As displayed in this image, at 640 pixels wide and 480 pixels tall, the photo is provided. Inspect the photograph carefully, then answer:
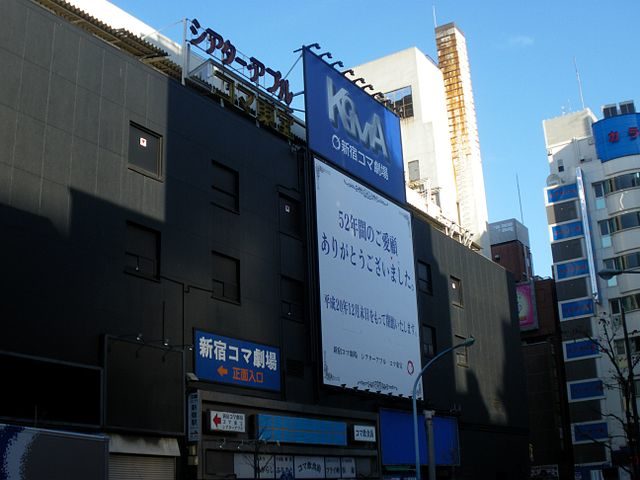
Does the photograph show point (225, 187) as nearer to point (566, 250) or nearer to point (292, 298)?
point (292, 298)

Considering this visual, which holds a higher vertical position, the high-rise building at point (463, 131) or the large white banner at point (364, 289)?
the high-rise building at point (463, 131)

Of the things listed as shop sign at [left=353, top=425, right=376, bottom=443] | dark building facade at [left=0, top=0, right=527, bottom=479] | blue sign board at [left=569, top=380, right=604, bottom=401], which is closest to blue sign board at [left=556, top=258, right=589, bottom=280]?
blue sign board at [left=569, top=380, right=604, bottom=401]

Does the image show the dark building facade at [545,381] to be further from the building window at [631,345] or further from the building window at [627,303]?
the building window at [627,303]

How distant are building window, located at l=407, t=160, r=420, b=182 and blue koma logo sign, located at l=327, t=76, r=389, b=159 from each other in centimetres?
2733

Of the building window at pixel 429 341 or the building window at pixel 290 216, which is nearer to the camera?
the building window at pixel 290 216

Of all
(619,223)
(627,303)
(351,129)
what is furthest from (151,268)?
(619,223)

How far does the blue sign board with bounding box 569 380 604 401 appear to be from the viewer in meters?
85.5

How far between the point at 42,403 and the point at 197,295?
840cm

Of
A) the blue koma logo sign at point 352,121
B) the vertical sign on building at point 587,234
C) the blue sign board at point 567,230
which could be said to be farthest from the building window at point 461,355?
the blue sign board at point 567,230

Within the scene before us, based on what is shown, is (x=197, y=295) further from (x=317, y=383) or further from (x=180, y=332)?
(x=317, y=383)

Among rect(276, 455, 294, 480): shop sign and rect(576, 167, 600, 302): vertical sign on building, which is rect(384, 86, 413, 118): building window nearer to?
rect(576, 167, 600, 302): vertical sign on building

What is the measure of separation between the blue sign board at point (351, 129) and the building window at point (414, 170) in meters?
25.6

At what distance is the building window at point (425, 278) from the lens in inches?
1938

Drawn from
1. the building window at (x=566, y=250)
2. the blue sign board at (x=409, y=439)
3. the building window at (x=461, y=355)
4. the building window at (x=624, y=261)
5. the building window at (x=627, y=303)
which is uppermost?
the building window at (x=566, y=250)
